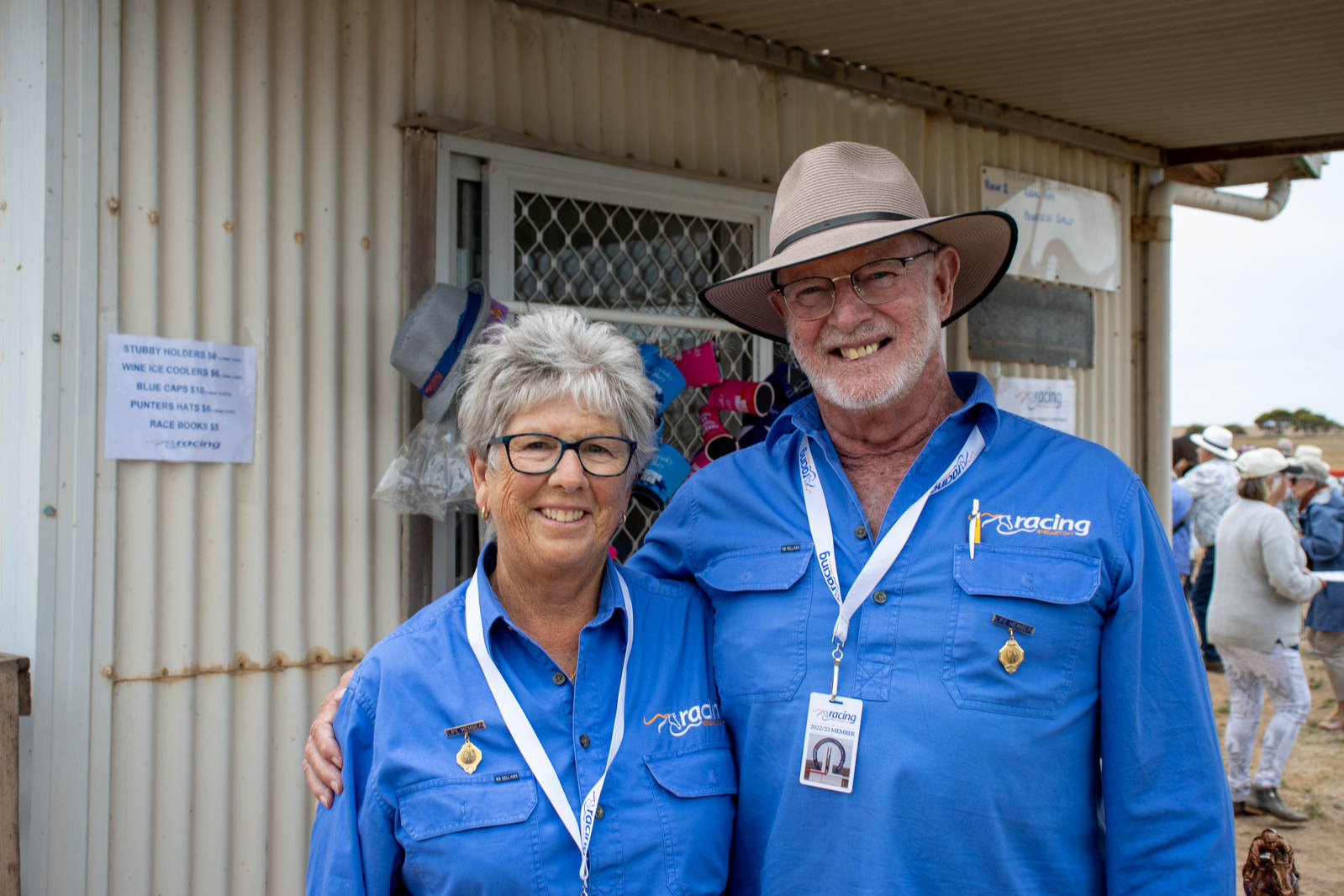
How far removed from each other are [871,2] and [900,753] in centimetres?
299

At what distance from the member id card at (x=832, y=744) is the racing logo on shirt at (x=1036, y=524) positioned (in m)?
0.42

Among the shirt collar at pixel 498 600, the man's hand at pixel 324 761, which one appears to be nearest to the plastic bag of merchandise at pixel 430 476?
the shirt collar at pixel 498 600

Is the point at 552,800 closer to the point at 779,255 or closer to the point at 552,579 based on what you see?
the point at 552,579

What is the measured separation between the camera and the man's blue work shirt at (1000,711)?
191cm

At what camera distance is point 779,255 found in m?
2.34

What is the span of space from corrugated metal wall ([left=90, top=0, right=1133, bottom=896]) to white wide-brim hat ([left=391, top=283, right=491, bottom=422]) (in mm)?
211

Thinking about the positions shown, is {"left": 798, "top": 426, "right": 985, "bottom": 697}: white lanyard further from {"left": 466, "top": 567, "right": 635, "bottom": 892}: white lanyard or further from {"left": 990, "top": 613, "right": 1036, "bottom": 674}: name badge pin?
{"left": 466, "top": 567, "right": 635, "bottom": 892}: white lanyard

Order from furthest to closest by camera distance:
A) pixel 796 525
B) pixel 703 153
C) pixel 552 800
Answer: pixel 703 153 → pixel 796 525 → pixel 552 800

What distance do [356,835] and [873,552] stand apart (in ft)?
3.45

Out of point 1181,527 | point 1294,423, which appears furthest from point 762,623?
point 1294,423

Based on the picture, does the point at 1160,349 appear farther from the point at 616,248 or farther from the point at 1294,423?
the point at 1294,423

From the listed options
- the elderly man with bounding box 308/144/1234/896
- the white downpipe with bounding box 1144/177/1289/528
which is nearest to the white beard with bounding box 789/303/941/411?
the elderly man with bounding box 308/144/1234/896

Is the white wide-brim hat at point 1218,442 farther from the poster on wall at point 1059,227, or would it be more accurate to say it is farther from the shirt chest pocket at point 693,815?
the shirt chest pocket at point 693,815

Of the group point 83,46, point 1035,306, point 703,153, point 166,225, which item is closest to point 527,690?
point 166,225
